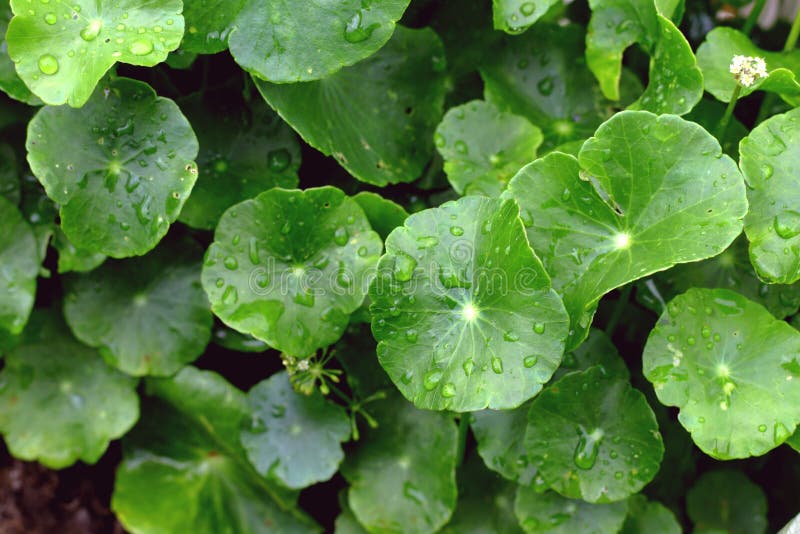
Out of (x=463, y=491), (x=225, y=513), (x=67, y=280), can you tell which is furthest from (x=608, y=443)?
(x=67, y=280)

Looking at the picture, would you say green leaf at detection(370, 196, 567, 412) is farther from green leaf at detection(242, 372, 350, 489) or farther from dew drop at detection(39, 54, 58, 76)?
dew drop at detection(39, 54, 58, 76)

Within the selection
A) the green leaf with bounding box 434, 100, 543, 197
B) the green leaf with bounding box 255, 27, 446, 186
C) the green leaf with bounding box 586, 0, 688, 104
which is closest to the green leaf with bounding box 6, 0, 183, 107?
the green leaf with bounding box 255, 27, 446, 186

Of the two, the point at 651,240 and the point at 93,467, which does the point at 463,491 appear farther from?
the point at 93,467

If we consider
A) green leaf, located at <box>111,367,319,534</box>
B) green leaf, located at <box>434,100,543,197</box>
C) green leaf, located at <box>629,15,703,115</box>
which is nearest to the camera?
green leaf, located at <box>629,15,703,115</box>

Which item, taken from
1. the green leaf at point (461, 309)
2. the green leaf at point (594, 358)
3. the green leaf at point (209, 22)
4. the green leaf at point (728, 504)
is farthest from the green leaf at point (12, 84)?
the green leaf at point (728, 504)

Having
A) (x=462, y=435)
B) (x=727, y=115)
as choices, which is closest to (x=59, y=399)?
(x=462, y=435)

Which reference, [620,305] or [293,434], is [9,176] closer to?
[293,434]
